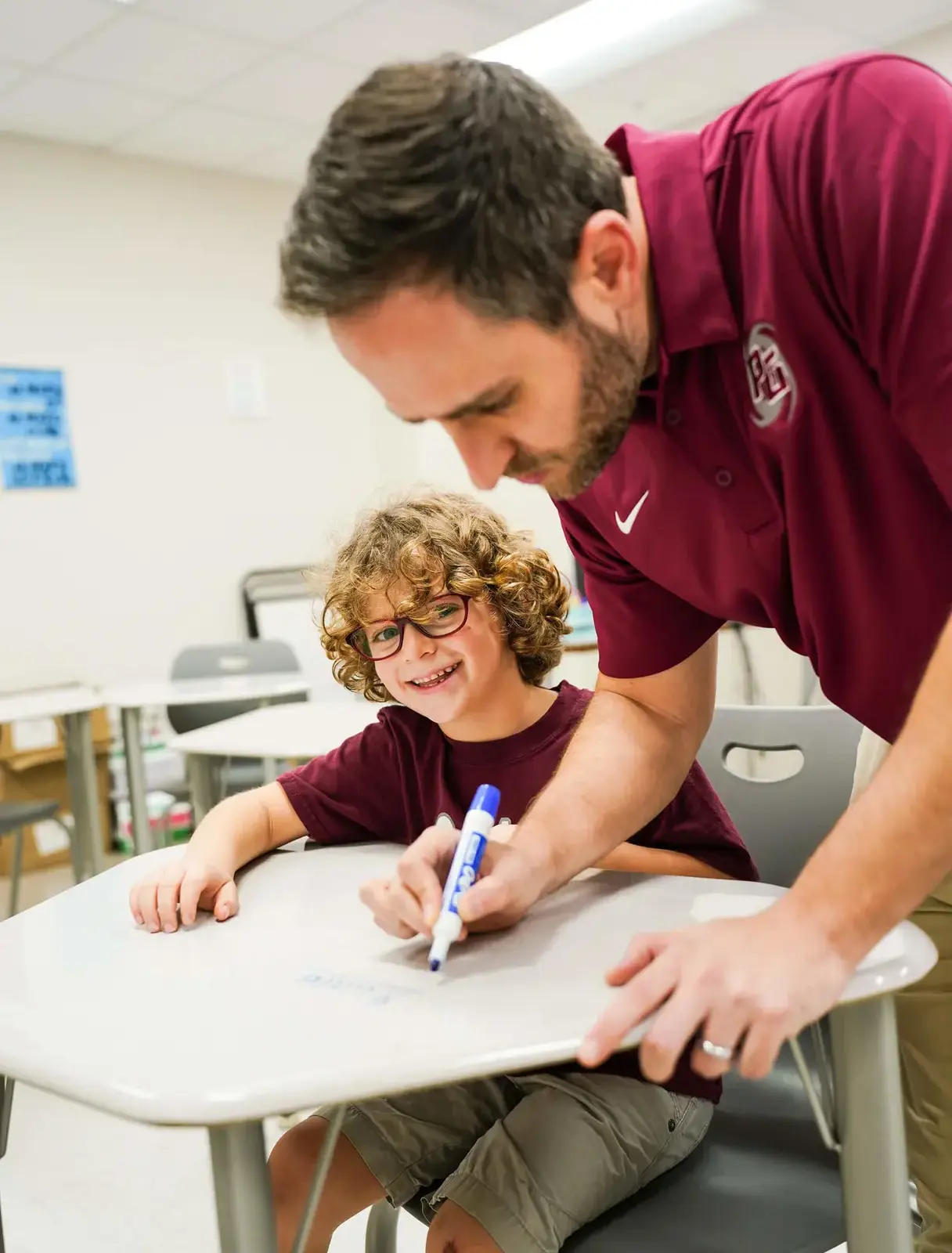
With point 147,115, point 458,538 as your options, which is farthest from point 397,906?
point 147,115

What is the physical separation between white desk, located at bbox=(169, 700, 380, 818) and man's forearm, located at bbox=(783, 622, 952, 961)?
5.46 ft

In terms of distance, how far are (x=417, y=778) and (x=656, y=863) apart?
34 cm

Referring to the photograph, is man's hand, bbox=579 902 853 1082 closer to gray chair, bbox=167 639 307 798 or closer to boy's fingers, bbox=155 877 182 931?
boy's fingers, bbox=155 877 182 931

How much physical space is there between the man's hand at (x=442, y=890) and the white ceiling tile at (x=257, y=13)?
3.54 m

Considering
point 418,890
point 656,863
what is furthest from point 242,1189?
point 656,863

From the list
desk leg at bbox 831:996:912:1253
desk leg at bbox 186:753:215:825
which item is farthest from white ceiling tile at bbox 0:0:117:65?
desk leg at bbox 831:996:912:1253

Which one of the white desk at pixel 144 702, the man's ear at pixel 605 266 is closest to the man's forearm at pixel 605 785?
the man's ear at pixel 605 266

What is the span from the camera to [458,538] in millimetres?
1508

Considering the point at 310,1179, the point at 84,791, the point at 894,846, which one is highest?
the point at 894,846

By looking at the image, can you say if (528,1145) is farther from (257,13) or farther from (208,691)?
(257,13)

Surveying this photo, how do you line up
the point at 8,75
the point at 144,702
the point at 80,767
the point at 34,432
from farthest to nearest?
the point at 34,432 < the point at 8,75 < the point at 80,767 < the point at 144,702

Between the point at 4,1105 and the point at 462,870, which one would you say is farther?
the point at 4,1105

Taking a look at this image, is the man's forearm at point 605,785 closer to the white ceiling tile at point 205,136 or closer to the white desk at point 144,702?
the white desk at point 144,702

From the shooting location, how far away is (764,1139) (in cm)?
114
